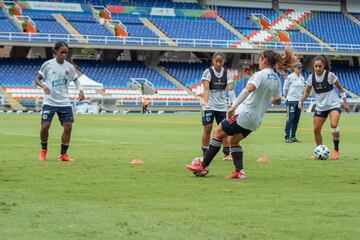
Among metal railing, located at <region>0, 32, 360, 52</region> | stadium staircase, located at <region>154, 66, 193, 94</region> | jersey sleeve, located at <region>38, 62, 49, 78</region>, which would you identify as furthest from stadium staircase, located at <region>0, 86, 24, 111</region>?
jersey sleeve, located at <region>38, 62, 49, 78</region>

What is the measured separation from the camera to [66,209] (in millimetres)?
9422

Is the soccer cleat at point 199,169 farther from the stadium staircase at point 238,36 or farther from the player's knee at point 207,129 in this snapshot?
the stadium staircase at point 238,36

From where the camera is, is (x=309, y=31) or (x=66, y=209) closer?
(x=66, y=209)

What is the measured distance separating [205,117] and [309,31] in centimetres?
6177

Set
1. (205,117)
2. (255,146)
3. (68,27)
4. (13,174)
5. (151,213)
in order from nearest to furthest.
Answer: (151,213), (13,174), (205,117), (255,146), (68,27)

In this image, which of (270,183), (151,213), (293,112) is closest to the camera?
(151,213)

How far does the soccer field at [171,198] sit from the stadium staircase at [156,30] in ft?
164

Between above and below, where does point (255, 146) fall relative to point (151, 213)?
below

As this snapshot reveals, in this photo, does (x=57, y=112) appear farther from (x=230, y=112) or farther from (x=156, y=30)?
(x=156, y=30)

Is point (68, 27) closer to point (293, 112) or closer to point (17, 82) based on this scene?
point (17, 82)

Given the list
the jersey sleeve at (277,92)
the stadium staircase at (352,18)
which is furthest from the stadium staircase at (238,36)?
the jersey sleeve at (277,92)

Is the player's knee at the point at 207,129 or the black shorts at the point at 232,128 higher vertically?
the black shorts at the point at 232,128

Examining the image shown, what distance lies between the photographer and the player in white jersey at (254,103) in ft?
42.7

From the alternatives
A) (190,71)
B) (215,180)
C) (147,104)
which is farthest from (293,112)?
(190,71)
